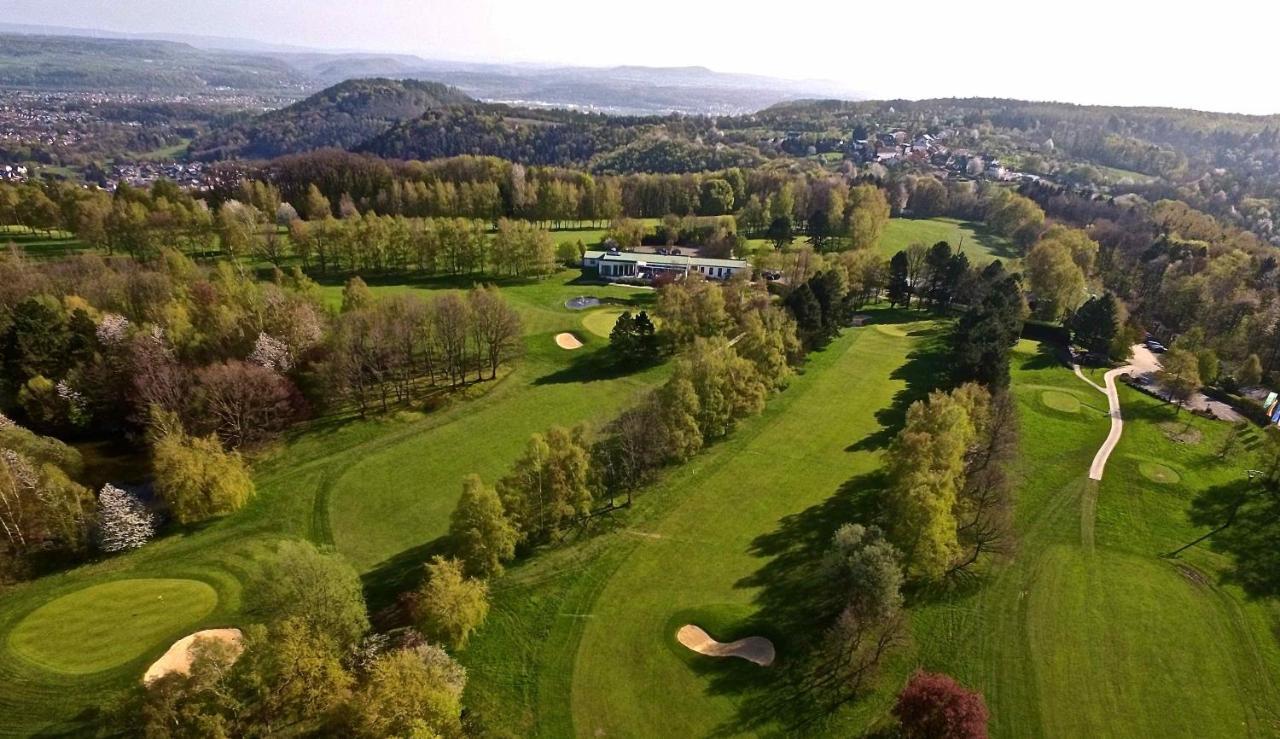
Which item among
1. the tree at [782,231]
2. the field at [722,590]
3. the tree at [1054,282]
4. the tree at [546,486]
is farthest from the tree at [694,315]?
the tree at [782,231]

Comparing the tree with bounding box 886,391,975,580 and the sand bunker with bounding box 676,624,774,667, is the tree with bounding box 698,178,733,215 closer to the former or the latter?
the tree with bounding box 886,391,975,580

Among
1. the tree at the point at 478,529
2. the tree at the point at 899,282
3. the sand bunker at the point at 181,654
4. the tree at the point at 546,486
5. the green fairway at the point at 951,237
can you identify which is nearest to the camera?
the sand bunker at the point at 181,654

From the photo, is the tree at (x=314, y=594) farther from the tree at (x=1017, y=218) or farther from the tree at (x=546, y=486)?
the tree at (x=1017, y=218)

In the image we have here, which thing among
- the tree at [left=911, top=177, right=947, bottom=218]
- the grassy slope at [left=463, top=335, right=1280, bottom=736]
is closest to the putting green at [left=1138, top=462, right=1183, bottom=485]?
the grassy slope at [left=463, top=335, right=1280, bottom=736]

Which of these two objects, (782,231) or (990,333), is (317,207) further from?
(990,333)

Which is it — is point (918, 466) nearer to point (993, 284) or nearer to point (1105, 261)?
point (993, 284)

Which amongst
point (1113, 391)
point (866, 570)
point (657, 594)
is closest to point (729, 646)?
point (657, 594)

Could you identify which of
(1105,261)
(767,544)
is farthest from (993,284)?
(767,544)
